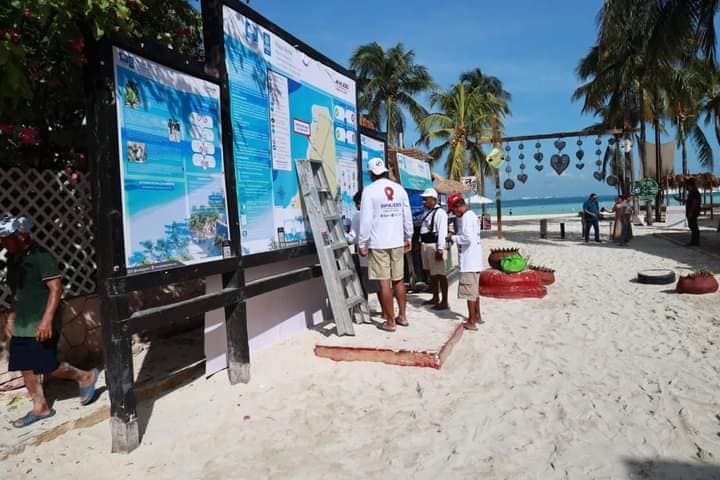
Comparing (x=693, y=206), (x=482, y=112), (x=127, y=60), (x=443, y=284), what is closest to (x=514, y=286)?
(x=443, y=284)

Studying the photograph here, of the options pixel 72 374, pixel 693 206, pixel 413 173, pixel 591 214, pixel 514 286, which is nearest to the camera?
pixel 72 374

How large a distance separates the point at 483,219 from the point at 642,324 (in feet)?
54.0

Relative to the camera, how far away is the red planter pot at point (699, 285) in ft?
26.6

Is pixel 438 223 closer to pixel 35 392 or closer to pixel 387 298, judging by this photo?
pixel 387 298

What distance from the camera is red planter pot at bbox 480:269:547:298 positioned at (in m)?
8.64

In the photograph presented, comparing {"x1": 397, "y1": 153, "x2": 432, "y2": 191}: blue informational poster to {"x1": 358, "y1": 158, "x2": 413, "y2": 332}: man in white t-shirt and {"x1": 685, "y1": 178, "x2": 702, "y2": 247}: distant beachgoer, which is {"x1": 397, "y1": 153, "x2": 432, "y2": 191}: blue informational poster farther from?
{"x1": 685, "y1": 178, "x2": 702, "y2": 247}: distant beachgoer

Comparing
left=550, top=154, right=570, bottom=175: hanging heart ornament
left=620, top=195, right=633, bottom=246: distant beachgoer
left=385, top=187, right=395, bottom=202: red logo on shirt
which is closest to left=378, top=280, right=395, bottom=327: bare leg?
left=385, top=187, right=395, bottom=202: red logo on shirt

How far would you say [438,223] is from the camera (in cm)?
730

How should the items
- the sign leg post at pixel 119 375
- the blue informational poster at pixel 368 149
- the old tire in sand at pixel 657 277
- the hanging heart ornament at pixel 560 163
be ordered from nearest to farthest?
the sign leg post at pixel 119 375 < the blue informational poster at pixel 368 149 < the old tire in sand at pixel 657 277 < the hanging heart ornament at pixel 560 163

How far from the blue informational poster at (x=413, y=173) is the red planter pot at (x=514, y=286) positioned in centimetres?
234

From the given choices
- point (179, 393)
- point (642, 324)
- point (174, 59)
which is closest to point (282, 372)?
point (179, 393)

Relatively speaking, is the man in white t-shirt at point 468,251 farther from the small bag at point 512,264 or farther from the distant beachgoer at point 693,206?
the distant beachgoer at point 693,206

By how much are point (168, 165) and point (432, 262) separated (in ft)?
14.3

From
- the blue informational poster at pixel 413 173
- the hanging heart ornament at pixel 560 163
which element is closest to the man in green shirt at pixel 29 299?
the blue informational poster at pixel 413 173
